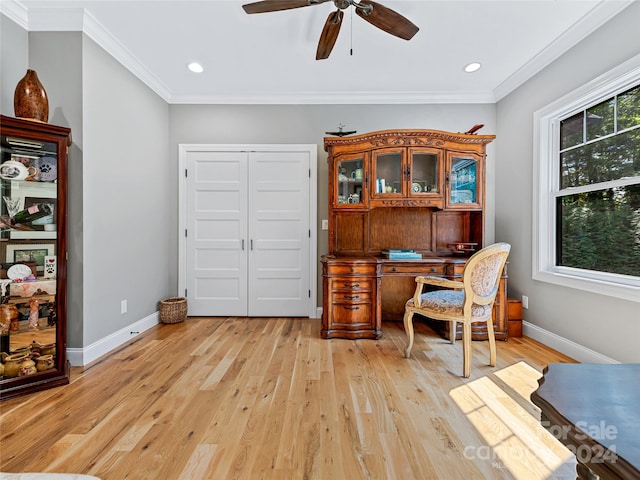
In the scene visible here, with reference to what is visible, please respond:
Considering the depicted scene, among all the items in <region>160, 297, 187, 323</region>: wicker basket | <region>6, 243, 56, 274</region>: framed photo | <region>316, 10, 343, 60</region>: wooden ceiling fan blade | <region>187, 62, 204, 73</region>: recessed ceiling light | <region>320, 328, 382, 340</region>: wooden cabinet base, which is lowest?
<region>320, 328, 382, 340</region>: wooden cabinet base

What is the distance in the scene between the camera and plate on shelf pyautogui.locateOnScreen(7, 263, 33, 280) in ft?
7.00

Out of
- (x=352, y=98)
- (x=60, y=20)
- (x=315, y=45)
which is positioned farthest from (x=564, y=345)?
(x=60, y=20)

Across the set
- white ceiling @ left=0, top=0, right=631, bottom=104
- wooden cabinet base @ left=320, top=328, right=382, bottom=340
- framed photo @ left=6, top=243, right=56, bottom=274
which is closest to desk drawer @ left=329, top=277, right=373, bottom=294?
wooden cabinet base @ left=320, top=328, right=382, bottom=340

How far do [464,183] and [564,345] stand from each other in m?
1.76

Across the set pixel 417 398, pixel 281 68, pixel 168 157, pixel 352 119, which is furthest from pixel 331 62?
pixel 417 398

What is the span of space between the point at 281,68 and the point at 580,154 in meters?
2.94

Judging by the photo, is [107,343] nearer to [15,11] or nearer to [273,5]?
[15,11]

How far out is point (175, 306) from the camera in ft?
11.8

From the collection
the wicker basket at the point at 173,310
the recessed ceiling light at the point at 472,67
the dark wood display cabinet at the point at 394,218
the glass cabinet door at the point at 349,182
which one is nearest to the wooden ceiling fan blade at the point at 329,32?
the dark wood display cabinet at the point at 394,218

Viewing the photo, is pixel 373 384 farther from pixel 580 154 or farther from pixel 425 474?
pixel 580 154

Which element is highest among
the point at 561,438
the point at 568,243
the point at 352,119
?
the point at 352,119

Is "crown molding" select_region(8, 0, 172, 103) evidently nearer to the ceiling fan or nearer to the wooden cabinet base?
the ceiling fan

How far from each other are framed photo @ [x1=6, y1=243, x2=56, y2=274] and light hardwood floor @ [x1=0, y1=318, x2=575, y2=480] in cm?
91

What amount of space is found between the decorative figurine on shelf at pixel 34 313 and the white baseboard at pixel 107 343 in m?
0.41
